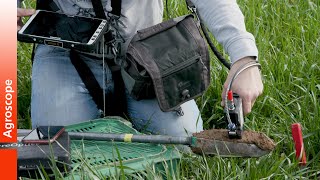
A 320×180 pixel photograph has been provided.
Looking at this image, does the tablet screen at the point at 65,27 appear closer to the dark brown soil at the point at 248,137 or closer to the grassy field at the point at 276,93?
the grassy field at the point at 276,93

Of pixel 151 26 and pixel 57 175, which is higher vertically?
pixel 151 26

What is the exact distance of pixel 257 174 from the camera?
2920mm

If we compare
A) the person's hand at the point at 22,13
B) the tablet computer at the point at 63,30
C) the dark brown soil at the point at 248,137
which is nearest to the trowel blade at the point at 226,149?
the dark brown soil at the point at 248,137

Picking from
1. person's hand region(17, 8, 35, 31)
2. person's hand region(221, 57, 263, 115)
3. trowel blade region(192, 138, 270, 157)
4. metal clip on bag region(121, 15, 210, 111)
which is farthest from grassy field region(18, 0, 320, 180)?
person's hand region(17, 8, 35, 31)

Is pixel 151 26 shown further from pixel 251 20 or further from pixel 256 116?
pixel 251 20

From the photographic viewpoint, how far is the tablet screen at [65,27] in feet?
11.0

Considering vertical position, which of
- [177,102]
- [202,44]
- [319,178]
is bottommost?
[319,178]

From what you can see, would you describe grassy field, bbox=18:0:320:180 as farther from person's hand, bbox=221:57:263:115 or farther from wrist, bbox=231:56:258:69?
wrist, bbox=231:56:258:69

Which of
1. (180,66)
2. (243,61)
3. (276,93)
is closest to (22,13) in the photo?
(180,66)

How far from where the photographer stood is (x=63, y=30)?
338 centimetres

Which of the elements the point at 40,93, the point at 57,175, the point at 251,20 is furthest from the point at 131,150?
the point at 251,20

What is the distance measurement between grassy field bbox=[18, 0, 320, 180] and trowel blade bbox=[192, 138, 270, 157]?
0.03 meters

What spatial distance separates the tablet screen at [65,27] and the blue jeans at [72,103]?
15 centimetres

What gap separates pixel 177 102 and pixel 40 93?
594 millimetres
